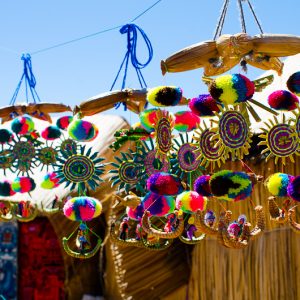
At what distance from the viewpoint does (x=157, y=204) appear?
4.46 metres

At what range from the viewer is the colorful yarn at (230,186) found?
146 inches

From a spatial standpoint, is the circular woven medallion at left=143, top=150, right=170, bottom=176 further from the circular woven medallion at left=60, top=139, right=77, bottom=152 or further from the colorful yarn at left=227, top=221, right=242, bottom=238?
the circular woven medallion at left=60, top=139, right=77, bottom=152

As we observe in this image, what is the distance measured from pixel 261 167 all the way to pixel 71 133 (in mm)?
1543

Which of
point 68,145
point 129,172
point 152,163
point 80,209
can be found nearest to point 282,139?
point 152,163

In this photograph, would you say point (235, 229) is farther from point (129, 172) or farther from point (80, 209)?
point (80, 209)

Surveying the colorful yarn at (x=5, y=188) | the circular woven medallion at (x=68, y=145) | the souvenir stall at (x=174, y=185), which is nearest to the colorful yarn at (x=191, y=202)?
the souvenir stall at (x=174, y=185)

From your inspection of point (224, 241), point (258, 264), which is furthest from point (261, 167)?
point (224, 241)

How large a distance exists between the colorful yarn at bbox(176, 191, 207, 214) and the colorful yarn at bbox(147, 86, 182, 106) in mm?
535

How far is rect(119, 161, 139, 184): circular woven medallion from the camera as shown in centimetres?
483

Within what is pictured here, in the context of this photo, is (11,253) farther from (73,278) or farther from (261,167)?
(261,167)

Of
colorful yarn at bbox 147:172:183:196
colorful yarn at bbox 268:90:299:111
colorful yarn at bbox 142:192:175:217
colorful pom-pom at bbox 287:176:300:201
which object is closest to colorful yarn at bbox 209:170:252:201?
colorful pom-pom at bbox 287:176:300:201

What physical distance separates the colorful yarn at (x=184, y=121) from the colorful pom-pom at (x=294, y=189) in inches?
44.4

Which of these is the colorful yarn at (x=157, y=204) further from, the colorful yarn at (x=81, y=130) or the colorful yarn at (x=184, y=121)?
the colorful yarn at (x=81, y=130)

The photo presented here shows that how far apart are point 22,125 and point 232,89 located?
2394mm
